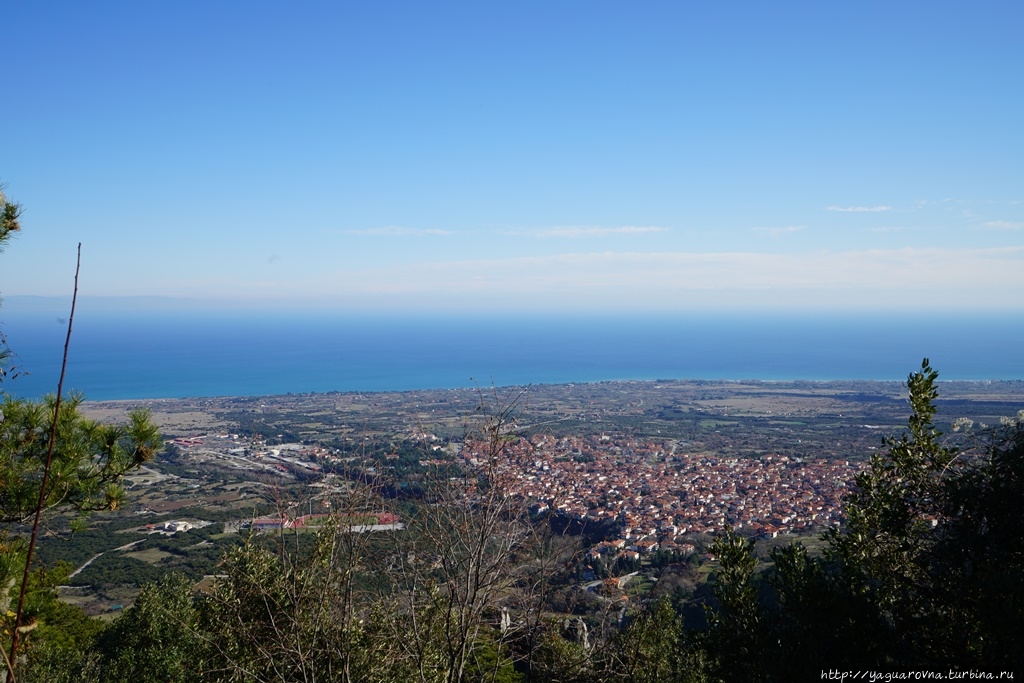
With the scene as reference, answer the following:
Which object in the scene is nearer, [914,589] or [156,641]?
[914,589]

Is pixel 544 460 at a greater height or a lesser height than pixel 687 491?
greater

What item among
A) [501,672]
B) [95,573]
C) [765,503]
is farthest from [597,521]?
[95,573]

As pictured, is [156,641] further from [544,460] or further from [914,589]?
[914,589]

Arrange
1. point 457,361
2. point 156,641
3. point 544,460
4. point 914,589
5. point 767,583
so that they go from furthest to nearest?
point 457,361, point 544,460, point 156,641, point 767,583, point 914,589

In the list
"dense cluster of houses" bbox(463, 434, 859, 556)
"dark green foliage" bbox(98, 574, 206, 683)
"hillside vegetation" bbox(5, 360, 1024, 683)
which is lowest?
"dense cluster of houses" bbox(463, 434, 859, 556)

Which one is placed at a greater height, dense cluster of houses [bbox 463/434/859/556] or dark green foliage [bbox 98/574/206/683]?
dark green foliage [bbox 98/574/206/683]

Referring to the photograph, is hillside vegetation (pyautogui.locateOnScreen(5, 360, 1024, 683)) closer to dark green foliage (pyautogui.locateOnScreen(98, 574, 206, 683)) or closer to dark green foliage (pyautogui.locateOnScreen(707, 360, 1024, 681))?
dark green foliage (pyautogui.locateOnScreen(707, 360, 1024, 681))

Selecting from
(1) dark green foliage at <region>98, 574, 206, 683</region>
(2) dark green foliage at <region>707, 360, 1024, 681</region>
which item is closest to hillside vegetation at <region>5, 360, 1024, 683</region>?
(2) dark green foliage at <region>707, 360, 1024, 681</region>

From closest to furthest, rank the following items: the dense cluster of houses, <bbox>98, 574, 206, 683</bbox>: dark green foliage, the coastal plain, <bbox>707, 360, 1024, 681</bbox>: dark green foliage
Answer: <bbox>707, 360, 1024, 681</bbox>: dark green foliage < the coastal plain < <bbox>98, 574, 206, 683</bbox>: dark green foliage < the dense cluster of houses

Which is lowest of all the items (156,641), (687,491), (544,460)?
(687,491)

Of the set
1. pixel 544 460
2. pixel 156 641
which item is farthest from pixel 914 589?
pixel 156 641

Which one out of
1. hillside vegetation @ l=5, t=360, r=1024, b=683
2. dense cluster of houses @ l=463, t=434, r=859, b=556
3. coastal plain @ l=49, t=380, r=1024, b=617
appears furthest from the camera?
dense cluster of houses @ l=463, t=434, r=859, b=556
